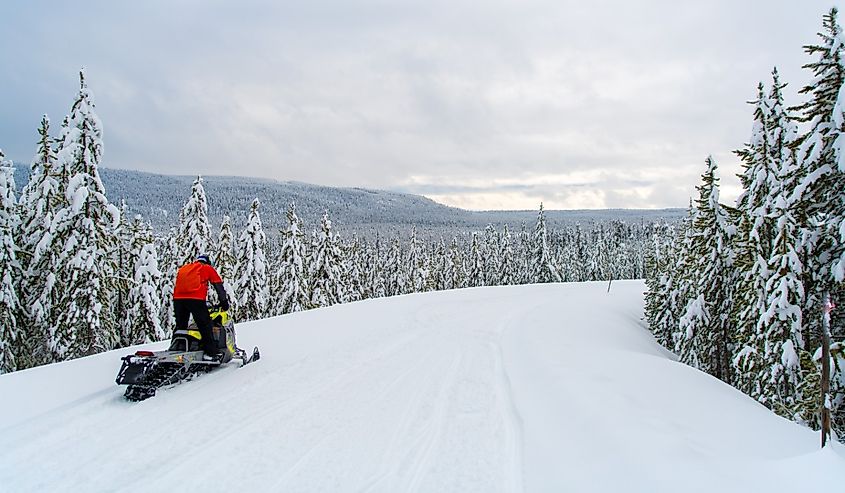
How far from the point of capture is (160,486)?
4.95 meters

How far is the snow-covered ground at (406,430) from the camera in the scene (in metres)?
5.12

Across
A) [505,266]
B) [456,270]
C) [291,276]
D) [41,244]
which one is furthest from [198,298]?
[505,266]

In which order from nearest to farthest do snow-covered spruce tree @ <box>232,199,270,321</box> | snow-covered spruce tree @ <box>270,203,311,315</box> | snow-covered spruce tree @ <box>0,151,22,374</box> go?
snow-covered spruce tree @ <box>0,151,22,374</box>, snow-covered spruce tree @ <box>232,199,270,321</box>, snow-covered spruce tree @ <box>270,203,311,315</box>

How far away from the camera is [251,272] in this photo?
109 feet

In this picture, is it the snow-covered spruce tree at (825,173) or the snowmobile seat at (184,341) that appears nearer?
the snowmobile seat at (184,341)

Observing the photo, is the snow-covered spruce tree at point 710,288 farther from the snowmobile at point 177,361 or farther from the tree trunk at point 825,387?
the snowmobile at point 177,361

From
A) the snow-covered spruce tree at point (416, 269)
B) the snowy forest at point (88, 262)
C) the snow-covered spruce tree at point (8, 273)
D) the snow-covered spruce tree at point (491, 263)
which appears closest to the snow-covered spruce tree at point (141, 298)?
the snowy forest at point (88, 262)

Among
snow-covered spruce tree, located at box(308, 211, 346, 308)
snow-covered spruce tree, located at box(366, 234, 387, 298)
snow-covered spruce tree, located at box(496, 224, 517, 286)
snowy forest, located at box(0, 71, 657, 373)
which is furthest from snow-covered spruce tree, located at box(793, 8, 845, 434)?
snow-covered spruce tree, located at box(366, 234, 387, 298)

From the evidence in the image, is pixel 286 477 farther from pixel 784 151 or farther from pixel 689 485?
pixel 784 151

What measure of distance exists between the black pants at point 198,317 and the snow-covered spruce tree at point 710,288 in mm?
21878

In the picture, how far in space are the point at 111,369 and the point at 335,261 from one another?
3355 cm

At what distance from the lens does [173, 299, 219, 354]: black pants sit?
8945 millimetres

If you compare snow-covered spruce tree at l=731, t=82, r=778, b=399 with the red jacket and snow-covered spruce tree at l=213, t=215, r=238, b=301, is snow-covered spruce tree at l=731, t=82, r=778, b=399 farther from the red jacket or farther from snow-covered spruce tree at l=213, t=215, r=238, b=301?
snow-covered spruce tree at l=213, t=215, r=238, b=301

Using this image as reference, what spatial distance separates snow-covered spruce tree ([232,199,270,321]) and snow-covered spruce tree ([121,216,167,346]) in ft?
Result: 24.1
